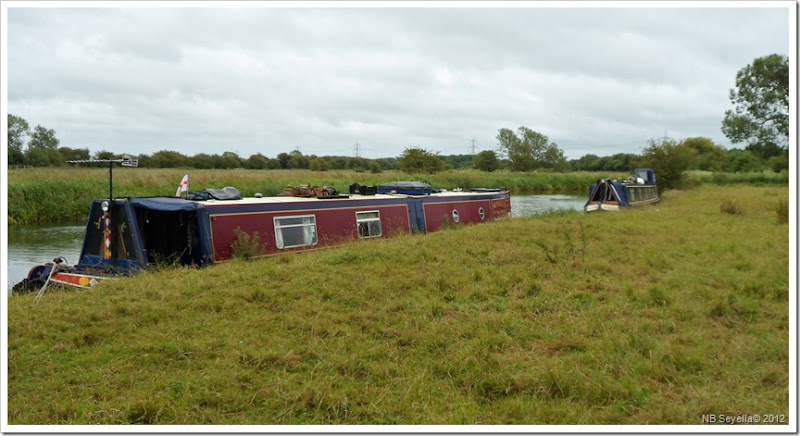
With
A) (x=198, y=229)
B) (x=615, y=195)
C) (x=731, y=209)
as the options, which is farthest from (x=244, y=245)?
(x=615, y=195)

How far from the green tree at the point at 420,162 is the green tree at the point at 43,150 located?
65.0 ft

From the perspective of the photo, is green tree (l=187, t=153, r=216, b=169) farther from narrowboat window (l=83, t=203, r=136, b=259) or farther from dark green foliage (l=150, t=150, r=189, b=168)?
narrowboat window (l=83, t=203, r=136, b=259)

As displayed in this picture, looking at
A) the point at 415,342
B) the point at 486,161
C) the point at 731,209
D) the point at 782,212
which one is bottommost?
the point at 415,342

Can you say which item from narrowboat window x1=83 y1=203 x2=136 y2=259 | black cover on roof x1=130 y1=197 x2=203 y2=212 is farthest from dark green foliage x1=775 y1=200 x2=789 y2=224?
narrowboat window x1=83 y1=203 x2=136 y2=259

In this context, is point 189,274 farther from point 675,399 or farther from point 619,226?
point 619,226

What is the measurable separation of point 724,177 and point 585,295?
75.7 ft

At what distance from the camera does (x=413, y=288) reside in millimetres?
6484

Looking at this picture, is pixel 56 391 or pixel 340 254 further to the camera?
pixel 340 254

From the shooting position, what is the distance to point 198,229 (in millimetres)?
8695

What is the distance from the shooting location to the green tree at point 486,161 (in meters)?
54.6

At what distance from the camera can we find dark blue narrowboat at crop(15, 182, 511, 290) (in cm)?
842

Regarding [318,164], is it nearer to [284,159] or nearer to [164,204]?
[284,159]

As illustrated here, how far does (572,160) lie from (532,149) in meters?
12.5

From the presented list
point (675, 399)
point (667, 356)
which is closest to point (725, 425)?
point (675, 399)
